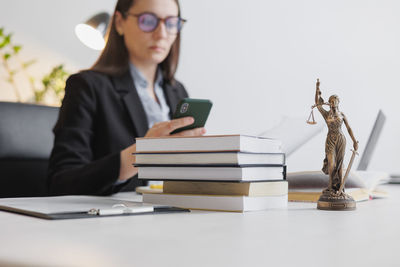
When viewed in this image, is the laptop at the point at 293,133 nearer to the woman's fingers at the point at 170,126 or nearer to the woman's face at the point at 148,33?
the woman's fingers at the point at 170,126

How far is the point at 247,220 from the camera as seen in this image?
25.0 inches

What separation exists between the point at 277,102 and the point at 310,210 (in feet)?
6.12

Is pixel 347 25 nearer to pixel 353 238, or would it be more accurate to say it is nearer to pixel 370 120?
pixel 370 120

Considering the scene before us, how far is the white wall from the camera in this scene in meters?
2.38

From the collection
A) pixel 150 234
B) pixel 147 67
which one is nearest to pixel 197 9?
pixel 147 67

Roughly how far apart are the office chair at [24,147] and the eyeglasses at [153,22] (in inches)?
22.9

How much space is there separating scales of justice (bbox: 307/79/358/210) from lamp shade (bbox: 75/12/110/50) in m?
1.89

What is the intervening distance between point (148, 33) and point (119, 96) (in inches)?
9.5

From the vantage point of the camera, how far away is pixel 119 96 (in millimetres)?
1727

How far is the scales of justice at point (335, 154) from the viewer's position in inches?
29.3

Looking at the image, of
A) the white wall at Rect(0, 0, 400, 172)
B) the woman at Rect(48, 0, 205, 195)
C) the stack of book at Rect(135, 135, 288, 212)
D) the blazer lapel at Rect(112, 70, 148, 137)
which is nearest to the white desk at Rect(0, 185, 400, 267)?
the stack of book at Rect(135, 135, 288, 212)

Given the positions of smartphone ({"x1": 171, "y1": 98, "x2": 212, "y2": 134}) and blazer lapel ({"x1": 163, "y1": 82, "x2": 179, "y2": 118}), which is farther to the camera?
blazer lapel ({"x1": 163, "y1": 82, "x2": 179, "y2": 118})

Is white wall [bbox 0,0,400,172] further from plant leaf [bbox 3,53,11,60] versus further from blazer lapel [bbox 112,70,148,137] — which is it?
blazer lapel [bbox 112,70,148,137]

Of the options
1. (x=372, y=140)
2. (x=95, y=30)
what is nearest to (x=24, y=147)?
(x=95, y=30)
